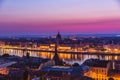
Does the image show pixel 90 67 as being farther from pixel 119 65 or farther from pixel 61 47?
pixel 61 47

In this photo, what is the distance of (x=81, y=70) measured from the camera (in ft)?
39.5

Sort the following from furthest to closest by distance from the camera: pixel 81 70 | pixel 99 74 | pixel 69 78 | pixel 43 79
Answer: pixel 99 74 → pixel 81 70 → pixel 69 78 → pixel 43 79

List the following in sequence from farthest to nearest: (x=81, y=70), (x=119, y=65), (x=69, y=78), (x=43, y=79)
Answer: (x=119, y=65) < (x=81, y=70) < (x=69, y=78) < (x=43, y=79)

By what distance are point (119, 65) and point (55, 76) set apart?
7016 millimetres

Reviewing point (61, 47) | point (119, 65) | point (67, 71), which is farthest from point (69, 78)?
point (61, 47)

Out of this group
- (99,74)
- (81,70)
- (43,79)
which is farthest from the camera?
(99,74)

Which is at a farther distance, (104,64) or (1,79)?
(104,64)

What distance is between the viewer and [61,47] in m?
38.6

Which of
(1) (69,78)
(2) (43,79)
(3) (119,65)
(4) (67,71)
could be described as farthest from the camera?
(3) (119,65)

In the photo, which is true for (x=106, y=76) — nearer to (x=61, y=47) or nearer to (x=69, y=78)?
(x=69, y=78)

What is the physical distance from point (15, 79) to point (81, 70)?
340 cm

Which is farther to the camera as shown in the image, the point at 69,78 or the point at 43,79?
the point at 69,78

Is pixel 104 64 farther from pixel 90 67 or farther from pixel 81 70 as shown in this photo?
pixel 81 70

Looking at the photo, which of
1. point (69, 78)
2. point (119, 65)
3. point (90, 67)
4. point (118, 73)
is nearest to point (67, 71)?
point (69, 78)
